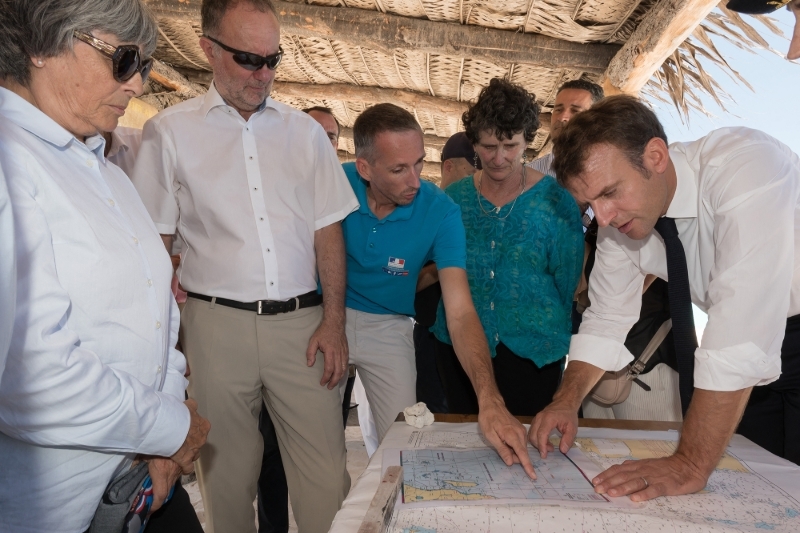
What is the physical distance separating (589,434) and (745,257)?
23.3 inches

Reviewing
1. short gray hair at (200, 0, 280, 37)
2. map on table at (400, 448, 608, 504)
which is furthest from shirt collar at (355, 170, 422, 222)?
map on table at (400, 448, 608, 504)

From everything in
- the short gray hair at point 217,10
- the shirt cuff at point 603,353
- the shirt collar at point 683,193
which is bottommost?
the shirt cuff at point 603,353

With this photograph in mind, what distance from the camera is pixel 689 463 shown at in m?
1.40

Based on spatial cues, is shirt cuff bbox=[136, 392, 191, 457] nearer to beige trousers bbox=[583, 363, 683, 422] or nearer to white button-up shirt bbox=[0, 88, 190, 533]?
white button-up shirt bbox=[0, 88, 190, 533]

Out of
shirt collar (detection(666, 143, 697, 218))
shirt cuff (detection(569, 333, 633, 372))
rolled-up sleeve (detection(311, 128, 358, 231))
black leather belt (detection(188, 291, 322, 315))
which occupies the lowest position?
black leather belt (detection(188, 291, 322, 315))

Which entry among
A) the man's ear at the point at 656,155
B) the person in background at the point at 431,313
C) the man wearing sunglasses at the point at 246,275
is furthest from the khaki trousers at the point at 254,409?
the man's ear at the point at 656,155

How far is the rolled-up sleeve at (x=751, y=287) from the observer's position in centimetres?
144

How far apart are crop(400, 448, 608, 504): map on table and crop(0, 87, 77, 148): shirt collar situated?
936 mm

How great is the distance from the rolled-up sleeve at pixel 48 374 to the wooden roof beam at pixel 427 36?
129 inches

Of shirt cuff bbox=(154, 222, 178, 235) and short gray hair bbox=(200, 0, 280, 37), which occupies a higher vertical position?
short gray hair bbox=(200, 0, 280, 37)

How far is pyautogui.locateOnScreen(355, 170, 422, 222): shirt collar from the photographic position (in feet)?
8.60

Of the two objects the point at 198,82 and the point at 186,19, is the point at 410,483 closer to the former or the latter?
the point at 186,19

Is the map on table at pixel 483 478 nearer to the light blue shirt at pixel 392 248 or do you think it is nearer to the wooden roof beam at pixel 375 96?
the light blue shirt at pixel 392 248

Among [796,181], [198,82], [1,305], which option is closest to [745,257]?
[796,181]
